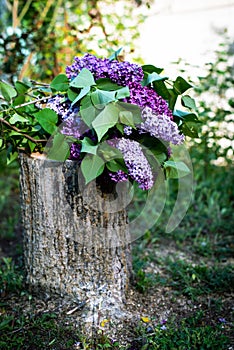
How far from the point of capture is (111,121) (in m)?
1.67

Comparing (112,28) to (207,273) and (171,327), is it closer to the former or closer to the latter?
(207,273)

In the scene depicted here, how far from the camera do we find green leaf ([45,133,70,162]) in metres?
1.83

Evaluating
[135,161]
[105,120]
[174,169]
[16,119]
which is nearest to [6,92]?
[16,119]

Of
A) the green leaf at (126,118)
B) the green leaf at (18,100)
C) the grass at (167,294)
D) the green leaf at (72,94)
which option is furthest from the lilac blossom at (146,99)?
the grass at (167,294)

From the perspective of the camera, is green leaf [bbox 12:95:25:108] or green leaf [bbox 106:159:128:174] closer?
green leaf [bbox 106:159:128:174]

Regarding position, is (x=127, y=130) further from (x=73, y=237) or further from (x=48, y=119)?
(x=73, y=237)

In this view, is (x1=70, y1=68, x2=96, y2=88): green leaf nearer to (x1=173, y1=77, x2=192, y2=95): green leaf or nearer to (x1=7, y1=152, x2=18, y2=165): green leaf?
(x1=173, y1=77, x2=192, y2=95): green leaf

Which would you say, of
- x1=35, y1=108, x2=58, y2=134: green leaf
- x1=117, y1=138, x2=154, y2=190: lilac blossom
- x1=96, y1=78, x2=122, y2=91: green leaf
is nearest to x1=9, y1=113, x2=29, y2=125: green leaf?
x1=35, y1=108, x2=58, y2=134: green leaf

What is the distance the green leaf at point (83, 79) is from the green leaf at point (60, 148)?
8.2 inches

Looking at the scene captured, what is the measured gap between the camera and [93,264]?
2.02 metres

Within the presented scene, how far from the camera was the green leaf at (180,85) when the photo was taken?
72.7 inches

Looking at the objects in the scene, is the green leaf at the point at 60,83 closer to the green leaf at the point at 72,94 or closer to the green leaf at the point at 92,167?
the green leaf at the point at 72,94

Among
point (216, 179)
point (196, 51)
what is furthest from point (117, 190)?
point (196, 51)

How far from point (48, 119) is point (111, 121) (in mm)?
344
